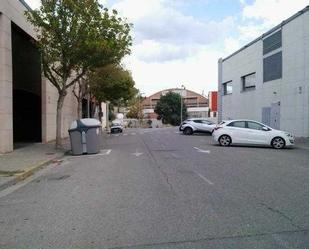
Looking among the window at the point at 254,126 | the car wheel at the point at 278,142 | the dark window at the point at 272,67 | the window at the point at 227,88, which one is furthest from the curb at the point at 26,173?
the window at the point at 227,88

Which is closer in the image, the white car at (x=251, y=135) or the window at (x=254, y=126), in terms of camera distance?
the white car at (x=251, y=135)

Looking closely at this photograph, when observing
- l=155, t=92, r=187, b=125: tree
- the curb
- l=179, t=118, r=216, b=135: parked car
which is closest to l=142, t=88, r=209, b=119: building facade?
l=155, t=92, r=187, b=125: tree

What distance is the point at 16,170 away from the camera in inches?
627

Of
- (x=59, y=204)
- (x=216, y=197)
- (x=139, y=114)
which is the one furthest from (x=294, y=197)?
(x=139, y=114)

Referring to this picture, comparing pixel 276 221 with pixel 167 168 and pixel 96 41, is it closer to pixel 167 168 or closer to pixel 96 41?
pixel 167 168

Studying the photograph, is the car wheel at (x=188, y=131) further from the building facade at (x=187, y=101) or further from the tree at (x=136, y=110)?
the building facade at (x=187, y=101)

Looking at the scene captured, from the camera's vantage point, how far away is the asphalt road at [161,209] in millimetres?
6852

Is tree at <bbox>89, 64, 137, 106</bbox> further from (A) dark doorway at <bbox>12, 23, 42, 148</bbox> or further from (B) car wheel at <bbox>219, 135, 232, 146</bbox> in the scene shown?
(B) car wheel at <bbox>219, 135, 232, 146</bbox>

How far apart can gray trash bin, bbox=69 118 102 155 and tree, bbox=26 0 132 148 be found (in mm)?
3619

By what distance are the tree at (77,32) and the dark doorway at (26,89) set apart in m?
2.01

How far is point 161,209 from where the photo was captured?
8938mm

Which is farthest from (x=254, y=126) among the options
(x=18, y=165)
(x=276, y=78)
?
(x=18, y=165)

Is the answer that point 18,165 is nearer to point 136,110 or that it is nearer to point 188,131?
point 188,131

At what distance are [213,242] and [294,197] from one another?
3833mm
